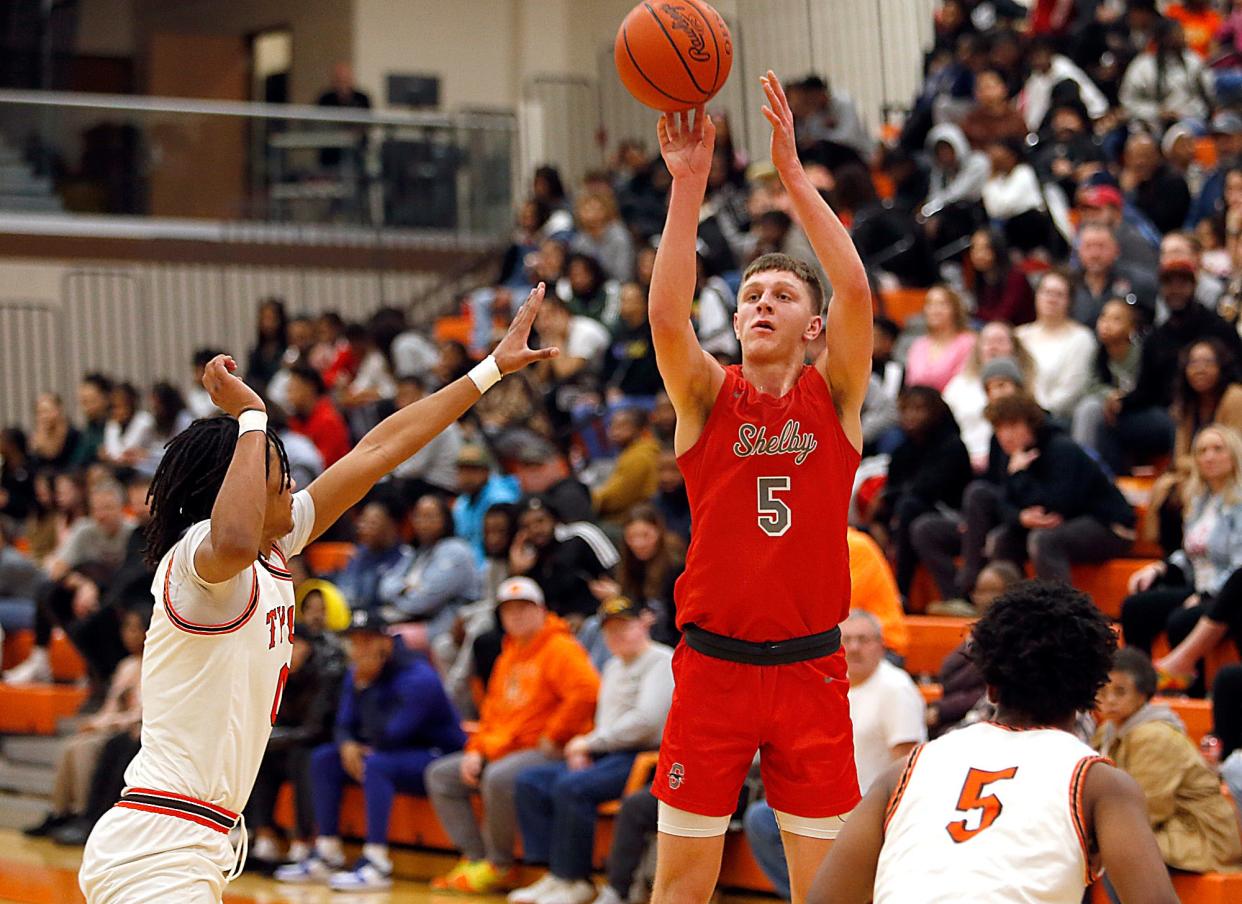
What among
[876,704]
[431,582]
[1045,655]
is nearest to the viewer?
[1045,655]

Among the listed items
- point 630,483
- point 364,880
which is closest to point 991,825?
point 364,880

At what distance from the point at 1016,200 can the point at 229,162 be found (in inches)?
325

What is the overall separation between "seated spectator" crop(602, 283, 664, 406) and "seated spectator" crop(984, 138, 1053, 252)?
240 centimetres

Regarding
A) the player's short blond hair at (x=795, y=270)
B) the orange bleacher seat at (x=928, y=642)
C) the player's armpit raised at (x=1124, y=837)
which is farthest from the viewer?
the orange bleacher seat at (x=928, y=642)

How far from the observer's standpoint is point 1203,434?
25.5ft

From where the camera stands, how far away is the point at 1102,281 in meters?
10.1

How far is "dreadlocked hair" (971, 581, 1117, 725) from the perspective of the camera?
3.24m

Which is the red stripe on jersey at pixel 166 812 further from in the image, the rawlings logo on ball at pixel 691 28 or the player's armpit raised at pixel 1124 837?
the rawlings logo on ball at pixel 691 28

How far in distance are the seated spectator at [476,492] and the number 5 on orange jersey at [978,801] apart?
313 inches

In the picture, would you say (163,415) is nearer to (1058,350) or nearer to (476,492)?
(476,492)

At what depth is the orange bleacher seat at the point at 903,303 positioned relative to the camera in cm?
1202

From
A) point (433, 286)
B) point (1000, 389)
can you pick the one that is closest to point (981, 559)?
point (1000, 389)

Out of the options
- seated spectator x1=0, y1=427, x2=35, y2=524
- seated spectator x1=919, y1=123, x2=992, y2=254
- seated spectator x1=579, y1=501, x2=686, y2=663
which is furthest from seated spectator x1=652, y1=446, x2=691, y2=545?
seated spectator x1=0, y1=427, x2=35, y2=524

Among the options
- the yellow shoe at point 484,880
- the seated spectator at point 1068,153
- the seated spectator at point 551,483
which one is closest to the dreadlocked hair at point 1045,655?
the yellow shoe at point 484,880
